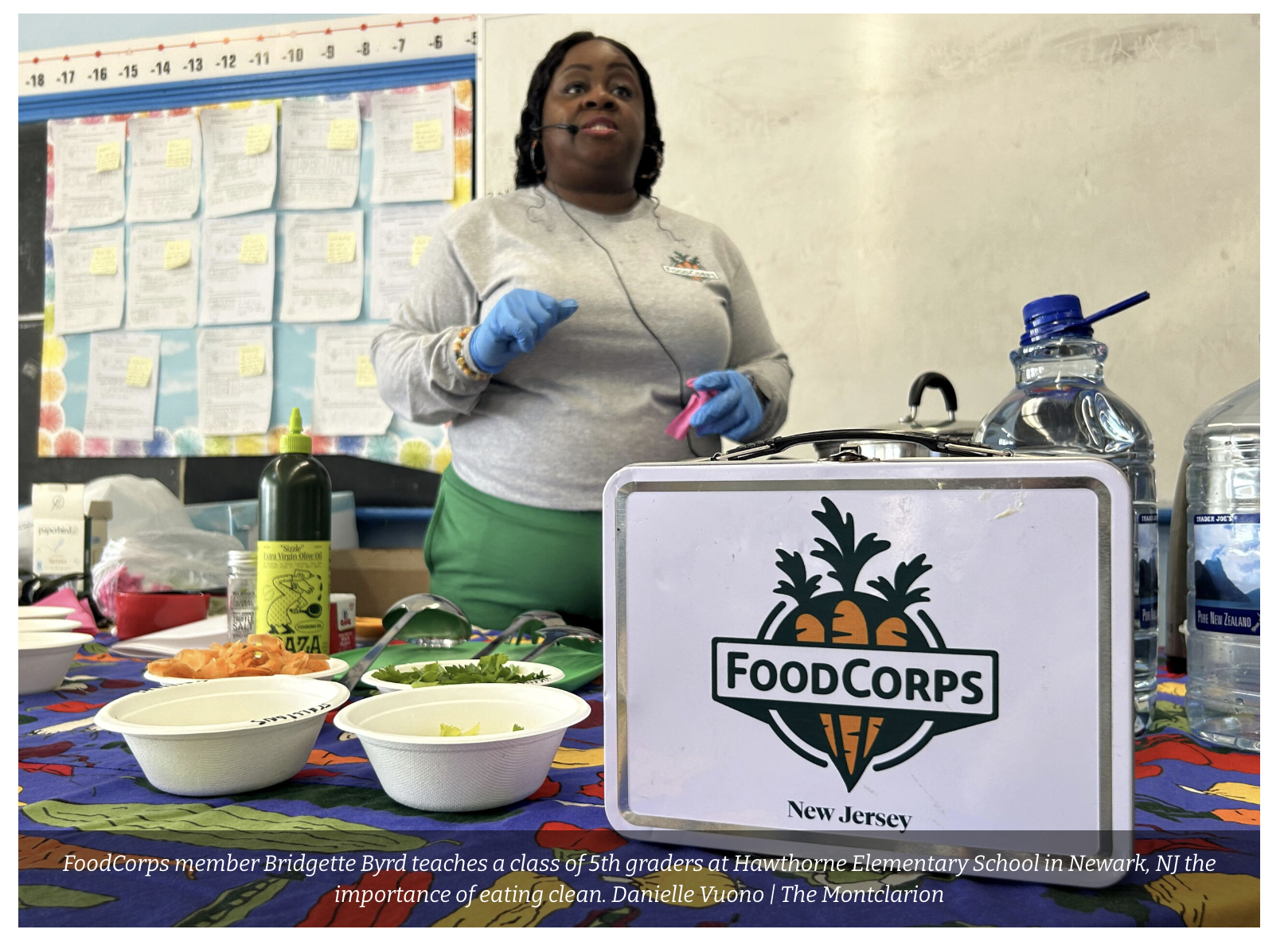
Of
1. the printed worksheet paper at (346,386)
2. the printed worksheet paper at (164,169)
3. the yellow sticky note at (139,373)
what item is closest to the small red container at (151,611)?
the printed worksheet paper at (346,386)

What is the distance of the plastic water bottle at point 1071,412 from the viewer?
2.00ft

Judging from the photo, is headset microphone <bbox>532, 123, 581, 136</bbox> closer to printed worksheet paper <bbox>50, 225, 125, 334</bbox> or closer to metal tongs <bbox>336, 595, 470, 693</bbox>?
metal tongs <bbox>336, 595, 470, 693</bbox>

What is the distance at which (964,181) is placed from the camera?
6.08 feet

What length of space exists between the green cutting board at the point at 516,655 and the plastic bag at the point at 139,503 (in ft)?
3.17

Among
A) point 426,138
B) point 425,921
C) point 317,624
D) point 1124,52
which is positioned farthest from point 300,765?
point 1124,52

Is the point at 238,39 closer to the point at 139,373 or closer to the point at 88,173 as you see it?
the point at 88,173

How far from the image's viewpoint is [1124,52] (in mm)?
1787

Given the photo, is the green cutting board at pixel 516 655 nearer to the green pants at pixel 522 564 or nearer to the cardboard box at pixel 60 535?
the green pants at pixel 522 564

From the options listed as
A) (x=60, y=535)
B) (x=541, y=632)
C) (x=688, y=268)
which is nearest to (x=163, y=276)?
(x=60, y=535)

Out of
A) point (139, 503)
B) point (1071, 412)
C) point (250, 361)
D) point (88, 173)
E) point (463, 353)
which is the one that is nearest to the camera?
point (1071, 412)

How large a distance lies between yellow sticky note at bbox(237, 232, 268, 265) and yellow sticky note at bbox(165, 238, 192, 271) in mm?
165

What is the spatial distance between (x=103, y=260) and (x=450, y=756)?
8.09 feet

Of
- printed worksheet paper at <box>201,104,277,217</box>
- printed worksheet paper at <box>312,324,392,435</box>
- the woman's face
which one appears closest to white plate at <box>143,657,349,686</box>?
the woman's face

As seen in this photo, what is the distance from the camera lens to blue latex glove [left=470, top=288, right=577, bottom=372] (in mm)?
1008
